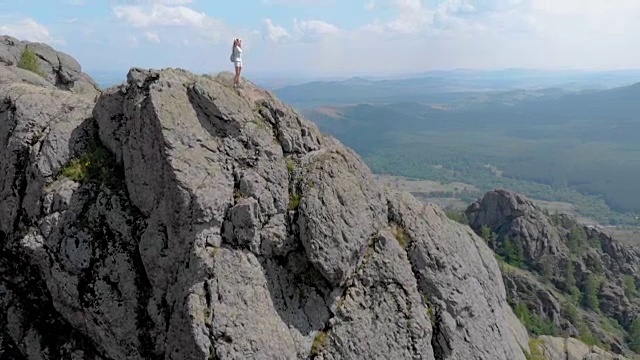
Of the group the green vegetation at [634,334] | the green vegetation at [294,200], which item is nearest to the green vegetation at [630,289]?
the green vegetation at [634,334]

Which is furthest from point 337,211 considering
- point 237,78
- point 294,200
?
point 237,78

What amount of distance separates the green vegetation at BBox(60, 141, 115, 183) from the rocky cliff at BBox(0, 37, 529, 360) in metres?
0.08

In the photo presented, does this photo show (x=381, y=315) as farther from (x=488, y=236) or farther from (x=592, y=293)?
(x=592, y=293)

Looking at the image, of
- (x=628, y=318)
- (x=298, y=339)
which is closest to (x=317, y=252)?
(x=298, y=339)

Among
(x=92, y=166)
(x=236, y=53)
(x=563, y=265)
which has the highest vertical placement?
(x=236, y=53)

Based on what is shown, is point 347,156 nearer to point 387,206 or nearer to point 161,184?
point 387,206

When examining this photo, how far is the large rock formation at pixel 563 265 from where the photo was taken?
125 m

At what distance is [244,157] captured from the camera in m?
26.3

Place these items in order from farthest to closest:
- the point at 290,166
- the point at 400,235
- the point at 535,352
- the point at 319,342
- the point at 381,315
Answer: the point at 535,352, the point at 400,235, the point at 290,166, the point at 381,315, the point at 319,342

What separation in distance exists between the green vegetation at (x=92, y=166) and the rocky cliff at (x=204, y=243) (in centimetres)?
8

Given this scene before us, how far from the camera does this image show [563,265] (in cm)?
14912

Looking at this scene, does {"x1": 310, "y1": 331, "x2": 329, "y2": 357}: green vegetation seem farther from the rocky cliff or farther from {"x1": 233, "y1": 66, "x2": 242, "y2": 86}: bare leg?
{"x1": 233, "y1": 66, "x2": 242, "y2": 86}: bare leg

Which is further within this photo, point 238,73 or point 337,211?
point 238,73

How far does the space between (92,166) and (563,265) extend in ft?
495
